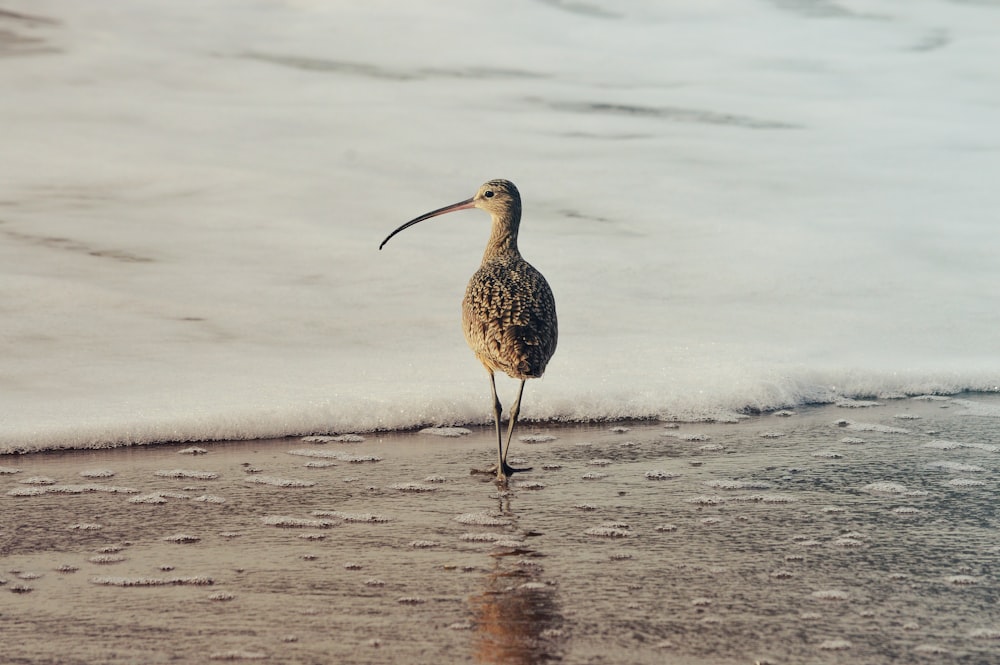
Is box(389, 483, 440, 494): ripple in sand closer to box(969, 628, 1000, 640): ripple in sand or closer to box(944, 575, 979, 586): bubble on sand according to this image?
box(944, 575, 979, 586): bubble on sand

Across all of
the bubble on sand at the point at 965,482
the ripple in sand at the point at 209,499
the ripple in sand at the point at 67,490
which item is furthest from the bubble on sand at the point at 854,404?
the ripple in sand at the point at 67,490

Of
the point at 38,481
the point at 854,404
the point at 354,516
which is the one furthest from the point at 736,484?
the point at 38,481

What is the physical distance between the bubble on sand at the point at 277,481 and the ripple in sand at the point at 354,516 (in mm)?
391

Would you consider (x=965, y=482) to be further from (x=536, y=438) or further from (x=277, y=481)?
(x=277, y=481)

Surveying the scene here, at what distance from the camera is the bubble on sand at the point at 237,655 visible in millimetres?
2977

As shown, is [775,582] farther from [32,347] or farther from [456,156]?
[456,156]

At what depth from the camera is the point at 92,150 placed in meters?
12.8

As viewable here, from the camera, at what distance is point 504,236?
6688mm

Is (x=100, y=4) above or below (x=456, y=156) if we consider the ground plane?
above

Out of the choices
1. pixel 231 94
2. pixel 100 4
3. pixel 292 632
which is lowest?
pixel 292 632

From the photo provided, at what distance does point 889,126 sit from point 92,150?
367 inches

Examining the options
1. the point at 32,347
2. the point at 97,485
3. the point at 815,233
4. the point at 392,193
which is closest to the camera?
the point at 97,485

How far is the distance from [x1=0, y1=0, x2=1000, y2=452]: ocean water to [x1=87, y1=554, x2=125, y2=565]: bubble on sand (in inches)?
61.5

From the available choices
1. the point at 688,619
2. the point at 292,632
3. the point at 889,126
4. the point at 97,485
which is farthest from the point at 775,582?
the point at 889,126
